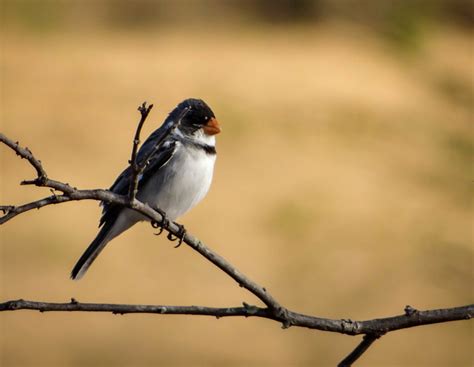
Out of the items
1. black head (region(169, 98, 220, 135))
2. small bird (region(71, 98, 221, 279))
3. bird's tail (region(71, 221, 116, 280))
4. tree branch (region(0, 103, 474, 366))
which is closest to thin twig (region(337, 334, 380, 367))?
tree branch (region(0, 103, 474, 366))

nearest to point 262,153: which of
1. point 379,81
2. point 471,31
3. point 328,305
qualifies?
point 379,81

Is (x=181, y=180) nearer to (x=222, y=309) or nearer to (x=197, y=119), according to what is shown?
(x=197, y=119)

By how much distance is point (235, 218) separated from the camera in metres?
11.4

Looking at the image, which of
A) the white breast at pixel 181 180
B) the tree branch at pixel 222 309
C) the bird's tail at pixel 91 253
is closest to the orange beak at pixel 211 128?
the white breast at pixel 181 180

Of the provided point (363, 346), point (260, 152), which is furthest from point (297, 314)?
point (260, 152)

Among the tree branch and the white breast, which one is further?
the white breast

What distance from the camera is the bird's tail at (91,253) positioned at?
4.48 metres

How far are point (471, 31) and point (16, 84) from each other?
37.9 ft

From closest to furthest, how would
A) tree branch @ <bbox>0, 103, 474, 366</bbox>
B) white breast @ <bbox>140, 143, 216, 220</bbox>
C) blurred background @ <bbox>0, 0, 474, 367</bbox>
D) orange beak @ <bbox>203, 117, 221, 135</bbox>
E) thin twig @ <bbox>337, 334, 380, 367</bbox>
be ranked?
tree branch @ <bbox>0, 103, 474, 366</bbox> → thin twig @ <bbox>337, 334, 380, 367</bbox> → white breast @ <bbox>140, 143, 216, 220</bbox> → orange beak @ <bbox>203, 117, 221, 135</bbox> → blurred background @ <bbox>0, 0, 474, 367</bbox>

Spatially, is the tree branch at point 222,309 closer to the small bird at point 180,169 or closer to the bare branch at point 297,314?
the bare branch at point 297,314

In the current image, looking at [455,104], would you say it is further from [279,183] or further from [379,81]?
[379,81]

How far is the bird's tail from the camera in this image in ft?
14.7

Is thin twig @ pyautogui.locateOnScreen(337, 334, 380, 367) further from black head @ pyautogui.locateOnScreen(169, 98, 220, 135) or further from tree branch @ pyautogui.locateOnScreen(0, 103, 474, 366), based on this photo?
black head @ pyautogui.locateOnScreen(169, 98, 220, 135)

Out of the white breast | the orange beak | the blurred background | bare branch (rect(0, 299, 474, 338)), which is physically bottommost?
bare branch (rect(0, 299, 474, 338))
